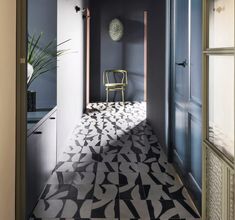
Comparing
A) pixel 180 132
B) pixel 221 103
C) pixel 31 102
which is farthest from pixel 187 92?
pixel 31 102

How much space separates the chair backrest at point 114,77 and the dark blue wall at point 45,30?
4.96 meters

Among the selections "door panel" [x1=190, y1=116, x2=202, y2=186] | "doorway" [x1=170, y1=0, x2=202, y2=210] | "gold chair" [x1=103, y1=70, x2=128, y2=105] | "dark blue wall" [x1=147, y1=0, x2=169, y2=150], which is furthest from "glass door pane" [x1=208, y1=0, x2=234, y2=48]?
"gold chair" [x1=103, y1=70, x2=128, y2=105]

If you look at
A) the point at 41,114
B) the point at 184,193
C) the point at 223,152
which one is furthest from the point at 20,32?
the point at 184,193

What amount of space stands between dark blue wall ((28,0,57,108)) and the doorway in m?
1.22

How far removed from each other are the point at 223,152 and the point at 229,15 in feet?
2.07

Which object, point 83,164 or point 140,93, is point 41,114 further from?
point 140,93

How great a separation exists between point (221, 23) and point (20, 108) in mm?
1118

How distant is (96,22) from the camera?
8.17 meters

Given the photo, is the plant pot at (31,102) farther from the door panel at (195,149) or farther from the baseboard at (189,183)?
the baseboard at (189,183)

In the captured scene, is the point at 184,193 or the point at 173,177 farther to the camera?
the point at 173,177

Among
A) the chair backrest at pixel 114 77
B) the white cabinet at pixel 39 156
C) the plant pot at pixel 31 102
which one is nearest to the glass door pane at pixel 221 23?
the white cabinet at pixel 39 156

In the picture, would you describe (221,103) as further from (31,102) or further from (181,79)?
(31,102)

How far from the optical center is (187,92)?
272 cm

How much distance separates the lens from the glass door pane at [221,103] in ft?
4.72
